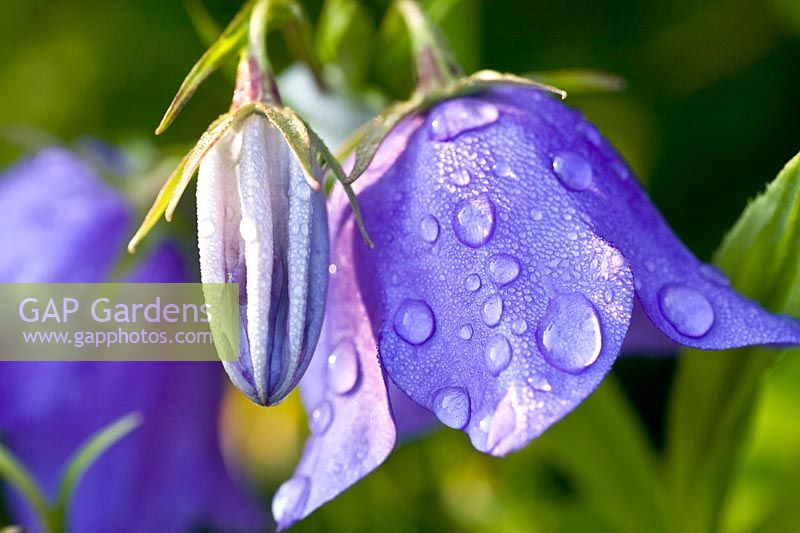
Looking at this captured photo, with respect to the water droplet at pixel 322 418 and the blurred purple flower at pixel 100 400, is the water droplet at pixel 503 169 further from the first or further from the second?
the blurred purple flower at pixel 100 400

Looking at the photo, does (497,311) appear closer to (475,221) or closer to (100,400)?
(475,221)

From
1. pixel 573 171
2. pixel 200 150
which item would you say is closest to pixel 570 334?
pixel 573 171

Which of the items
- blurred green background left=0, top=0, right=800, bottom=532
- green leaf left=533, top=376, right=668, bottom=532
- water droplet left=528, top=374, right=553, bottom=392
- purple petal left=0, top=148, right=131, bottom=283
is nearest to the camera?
water droplet left=528, top=374, right=553, bottom=392

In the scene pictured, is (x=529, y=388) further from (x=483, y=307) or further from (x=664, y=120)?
(x=664, y=120)

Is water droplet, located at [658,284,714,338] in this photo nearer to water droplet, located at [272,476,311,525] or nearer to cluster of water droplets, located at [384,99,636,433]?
cluster of water droplets, located at [384,99,636,433]

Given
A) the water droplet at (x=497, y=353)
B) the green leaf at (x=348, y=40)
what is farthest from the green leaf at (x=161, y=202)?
the green leaf at (x=348, y=40)

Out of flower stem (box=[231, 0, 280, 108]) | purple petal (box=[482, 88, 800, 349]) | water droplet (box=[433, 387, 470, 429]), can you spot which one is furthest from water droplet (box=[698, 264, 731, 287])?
flower stem (box=[231, 0, 280, 108])

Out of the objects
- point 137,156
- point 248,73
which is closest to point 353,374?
point 248,73
